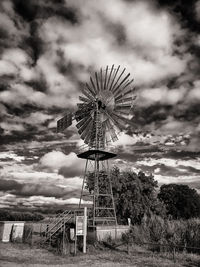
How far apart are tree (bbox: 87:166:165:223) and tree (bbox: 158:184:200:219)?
68.0 feet

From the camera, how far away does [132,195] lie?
3647 centimetres

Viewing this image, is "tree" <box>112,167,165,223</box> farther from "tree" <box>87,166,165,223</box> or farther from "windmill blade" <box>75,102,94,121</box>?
"windmill blade" <box>75,102,94,121</box>

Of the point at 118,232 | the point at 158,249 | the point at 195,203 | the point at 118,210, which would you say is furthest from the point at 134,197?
the point at 195,203

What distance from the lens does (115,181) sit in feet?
121

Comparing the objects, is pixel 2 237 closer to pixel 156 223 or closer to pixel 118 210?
pixel 156 223

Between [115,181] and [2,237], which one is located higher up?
[115,181]

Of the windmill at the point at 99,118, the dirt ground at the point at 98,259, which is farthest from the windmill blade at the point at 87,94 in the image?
the dirt ground at the point at 98,259

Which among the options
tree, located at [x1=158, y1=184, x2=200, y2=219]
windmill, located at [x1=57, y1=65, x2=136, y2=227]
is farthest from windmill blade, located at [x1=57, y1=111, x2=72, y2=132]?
tree, located at [x1=158, y1=184, x2=200, y2=219]

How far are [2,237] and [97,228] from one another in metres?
9.87

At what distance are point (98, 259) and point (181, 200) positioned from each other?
164 feet

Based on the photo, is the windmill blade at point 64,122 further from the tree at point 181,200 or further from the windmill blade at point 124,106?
the tree at point 181,200

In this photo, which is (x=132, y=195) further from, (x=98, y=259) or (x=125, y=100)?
(x=98, y=259)

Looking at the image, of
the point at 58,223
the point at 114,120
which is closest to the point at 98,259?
the point at 58,223

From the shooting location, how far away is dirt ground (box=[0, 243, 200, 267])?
13.4 metres
